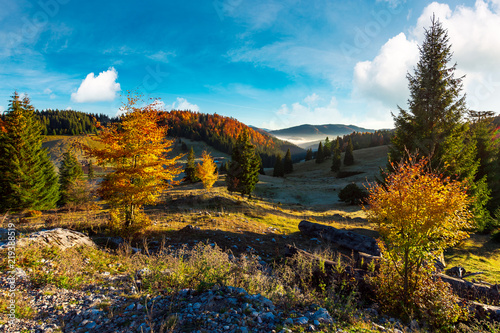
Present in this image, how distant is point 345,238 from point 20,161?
3344cm

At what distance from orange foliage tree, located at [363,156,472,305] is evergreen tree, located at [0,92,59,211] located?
3285 cm

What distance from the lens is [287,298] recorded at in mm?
5797

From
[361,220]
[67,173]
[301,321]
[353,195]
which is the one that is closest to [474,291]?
[301,321]

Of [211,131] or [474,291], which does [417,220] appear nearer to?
[474,291]

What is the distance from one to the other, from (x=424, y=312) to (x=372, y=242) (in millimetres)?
8287

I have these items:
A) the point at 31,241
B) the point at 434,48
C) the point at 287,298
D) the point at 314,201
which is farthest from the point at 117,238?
the point at 314,201

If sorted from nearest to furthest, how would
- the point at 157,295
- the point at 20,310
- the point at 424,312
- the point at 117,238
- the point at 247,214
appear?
the point at 20,310, the point at 157,295, the point at 424,312, the point at 117,238, the point at 247,214

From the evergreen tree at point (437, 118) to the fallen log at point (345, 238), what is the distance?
8.22 meters

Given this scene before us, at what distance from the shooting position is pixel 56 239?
7.75 m

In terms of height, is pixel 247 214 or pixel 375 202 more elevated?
pixel 375 202

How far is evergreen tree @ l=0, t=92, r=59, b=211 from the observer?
21.6 meters

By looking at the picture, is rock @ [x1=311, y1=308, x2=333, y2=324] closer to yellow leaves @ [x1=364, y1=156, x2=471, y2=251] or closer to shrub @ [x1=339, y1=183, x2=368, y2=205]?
yellow leaves @ [x1=364, y1=156, x2=471, y2=251]

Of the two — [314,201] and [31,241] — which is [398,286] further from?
[314,201]

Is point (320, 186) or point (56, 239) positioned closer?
point (56, 239)
